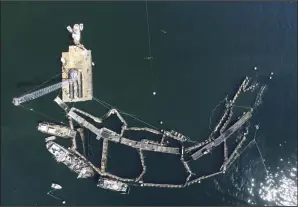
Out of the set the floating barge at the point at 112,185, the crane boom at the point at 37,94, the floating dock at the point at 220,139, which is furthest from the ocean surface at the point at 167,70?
the floating barge at the point at 112,185

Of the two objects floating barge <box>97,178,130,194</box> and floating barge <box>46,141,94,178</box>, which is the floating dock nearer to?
floating barge <box>97,178,130,194</box>

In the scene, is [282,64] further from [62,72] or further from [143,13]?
[62,72]

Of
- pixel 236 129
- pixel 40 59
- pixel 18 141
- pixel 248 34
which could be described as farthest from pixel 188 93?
pixel 18 141

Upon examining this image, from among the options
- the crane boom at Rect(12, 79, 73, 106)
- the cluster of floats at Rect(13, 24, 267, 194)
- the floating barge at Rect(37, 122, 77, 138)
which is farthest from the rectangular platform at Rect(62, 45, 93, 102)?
the floating barge at Rect(37, 122, 77, 138)

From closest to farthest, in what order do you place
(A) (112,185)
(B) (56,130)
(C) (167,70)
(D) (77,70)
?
(A) (112,185) → (B) (56,130) → (D) (77,70) → (C) (167,70)

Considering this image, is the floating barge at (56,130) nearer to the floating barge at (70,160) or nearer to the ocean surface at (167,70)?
the ocean surface at (167,70)

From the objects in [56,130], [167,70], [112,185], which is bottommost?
[112,185]

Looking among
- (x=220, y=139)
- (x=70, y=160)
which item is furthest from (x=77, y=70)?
(x=220, y=139)

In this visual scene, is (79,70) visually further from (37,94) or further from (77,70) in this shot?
(37,94)
